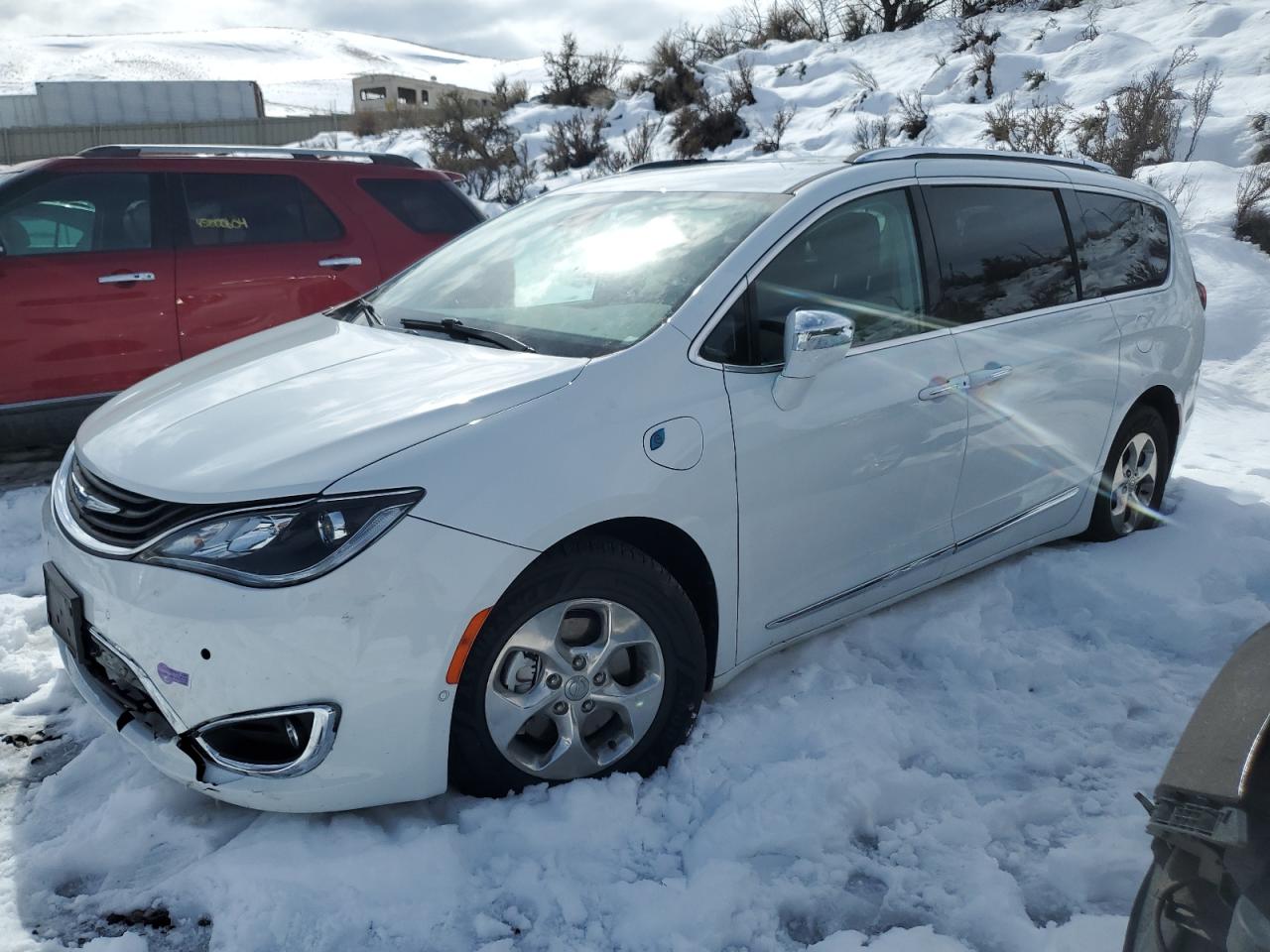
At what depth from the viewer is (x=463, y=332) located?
10.4ft

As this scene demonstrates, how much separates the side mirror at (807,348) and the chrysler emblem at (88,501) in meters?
1.75

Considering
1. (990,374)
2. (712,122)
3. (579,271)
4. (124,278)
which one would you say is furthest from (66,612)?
(712,122)

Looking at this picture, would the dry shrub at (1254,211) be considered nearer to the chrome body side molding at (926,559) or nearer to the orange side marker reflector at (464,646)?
the chrome body side molding at (926,559)

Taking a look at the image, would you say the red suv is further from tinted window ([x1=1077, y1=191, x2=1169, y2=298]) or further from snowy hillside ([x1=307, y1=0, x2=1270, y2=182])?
snowy hillside ([x1=307, y1=0, x2=1270, y2=182])

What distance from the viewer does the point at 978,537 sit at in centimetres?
378

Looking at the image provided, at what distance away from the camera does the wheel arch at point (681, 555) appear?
8.96 feet

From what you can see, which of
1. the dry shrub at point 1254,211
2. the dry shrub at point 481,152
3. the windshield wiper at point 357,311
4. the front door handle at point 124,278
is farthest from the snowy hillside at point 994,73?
the windshield wiper at point 357,311

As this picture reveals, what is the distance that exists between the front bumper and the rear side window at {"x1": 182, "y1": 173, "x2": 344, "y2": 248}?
3856 millimetres

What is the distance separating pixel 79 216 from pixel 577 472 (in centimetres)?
431

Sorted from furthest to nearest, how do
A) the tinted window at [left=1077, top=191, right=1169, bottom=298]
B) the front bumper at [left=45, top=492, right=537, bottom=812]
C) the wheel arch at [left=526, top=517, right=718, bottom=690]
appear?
the tinted window at [left=1077, top=191, right=1169, bottom=298] → the wheel arch at [left=526, top=517, right=718, bottom=690] → the front bumper at [left=45, top=492, right=537, bottom=812]

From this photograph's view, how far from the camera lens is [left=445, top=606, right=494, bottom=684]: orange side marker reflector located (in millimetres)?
A: 2416

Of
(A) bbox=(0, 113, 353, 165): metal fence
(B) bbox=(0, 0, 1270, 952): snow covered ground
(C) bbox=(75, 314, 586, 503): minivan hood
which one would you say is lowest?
(B) bbox=(0, 0, 1270, 952): snow covered ground

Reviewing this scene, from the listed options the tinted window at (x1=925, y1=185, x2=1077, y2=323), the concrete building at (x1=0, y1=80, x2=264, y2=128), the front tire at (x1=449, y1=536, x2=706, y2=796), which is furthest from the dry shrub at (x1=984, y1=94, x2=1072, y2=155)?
the concrete building at (x1=0, y1=80, x2=264, y2=128)

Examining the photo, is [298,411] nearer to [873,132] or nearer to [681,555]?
[681,555]
